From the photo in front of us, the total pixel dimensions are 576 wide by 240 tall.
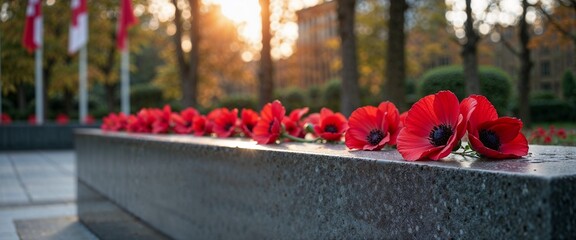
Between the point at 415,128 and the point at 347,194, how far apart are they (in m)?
0.35

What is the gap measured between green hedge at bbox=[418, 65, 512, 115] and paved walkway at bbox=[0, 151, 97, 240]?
17.7 feet

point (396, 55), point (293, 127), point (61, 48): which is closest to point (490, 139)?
point (293, 127)

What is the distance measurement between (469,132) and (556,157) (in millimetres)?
304

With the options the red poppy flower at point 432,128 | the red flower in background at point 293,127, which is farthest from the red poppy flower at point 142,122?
the red poppy flower at point 432,128

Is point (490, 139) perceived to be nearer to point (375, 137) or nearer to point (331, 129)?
point (375, 137)

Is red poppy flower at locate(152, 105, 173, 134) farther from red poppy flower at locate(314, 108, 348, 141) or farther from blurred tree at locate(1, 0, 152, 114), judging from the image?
blurred tree at locate(1, 0, 152, 114)

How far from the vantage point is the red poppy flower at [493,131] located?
2178mm

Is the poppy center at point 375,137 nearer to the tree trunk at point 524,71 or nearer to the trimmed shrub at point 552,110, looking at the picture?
the tree trunk at point 524,71

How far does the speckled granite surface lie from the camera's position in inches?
65.2

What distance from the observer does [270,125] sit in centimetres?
366

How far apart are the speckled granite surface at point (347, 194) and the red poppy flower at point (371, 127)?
0.12 metres

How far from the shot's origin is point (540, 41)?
49.6 feet

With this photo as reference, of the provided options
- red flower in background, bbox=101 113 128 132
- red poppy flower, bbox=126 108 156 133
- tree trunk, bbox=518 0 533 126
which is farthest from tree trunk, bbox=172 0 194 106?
red poppy flower, bbox=126 108 156 133

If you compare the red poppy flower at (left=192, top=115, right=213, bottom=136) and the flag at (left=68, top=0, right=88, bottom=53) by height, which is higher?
the flag at (left=68, top=0, right=88, bottom=53)
